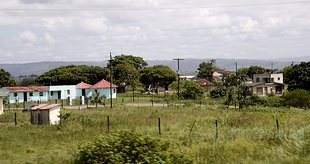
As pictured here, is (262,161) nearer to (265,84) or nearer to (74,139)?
(74,139)

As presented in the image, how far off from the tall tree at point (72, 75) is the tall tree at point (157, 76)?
7719 millimetres

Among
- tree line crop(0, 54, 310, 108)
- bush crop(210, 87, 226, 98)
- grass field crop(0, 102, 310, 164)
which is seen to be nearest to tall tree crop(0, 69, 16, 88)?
tree line crop(0, 54, 310, 108)

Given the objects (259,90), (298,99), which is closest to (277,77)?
(259,90)

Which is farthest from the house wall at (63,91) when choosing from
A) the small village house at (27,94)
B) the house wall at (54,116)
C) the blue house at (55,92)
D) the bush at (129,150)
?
the bush at (129,150)

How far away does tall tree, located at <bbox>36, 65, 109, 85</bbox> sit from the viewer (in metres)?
82.7

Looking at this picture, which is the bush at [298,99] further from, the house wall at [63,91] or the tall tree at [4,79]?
the tall tree at [4,79]

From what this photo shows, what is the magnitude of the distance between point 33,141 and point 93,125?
18.1 feet

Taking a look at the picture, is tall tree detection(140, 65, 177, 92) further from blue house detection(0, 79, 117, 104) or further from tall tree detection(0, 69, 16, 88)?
tall tree detection(0, 69, 16, 88)

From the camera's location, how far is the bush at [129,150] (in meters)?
10.6

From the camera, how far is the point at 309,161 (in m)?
9.09

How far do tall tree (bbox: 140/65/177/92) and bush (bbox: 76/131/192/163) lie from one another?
74.4 meters

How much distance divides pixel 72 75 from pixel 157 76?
1619 centimetres

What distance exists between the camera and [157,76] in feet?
282

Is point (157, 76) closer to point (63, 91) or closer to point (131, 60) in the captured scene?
point (131, 60)
